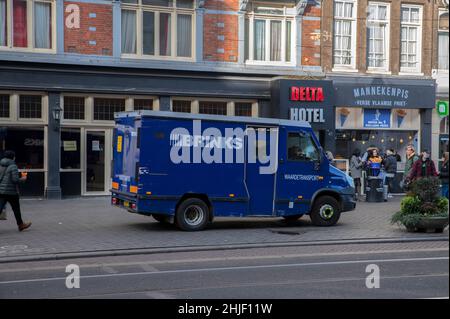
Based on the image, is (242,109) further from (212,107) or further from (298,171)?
(298,171)

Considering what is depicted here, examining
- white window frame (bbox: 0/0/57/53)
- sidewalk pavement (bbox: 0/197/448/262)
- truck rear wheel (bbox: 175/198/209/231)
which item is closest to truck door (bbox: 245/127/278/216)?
sidewalk pavement (bbox: 0/197/448/262)

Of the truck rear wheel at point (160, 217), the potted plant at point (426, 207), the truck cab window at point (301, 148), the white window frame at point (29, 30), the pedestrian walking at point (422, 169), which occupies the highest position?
the white window frame at point (29, 30)

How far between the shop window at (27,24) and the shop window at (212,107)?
5.39 m

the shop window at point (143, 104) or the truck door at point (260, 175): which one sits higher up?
the shop window at point (143, 104)

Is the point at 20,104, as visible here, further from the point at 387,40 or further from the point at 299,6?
the point at 387,40

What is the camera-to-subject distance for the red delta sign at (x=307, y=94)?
2316 cm

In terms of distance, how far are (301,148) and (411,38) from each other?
40.0ft

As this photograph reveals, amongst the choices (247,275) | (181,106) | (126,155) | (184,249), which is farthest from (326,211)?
(181,106)

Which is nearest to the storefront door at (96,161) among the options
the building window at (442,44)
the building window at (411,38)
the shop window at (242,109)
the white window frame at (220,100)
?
the white window frame at (220,100)

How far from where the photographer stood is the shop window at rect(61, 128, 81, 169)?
21.3 m

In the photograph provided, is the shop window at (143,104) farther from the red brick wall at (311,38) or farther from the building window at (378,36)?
the building window at (378,36)

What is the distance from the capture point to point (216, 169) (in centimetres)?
1476

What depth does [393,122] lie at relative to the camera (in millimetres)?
25266

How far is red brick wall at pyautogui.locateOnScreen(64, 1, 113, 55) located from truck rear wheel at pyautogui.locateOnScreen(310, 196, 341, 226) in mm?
9336
